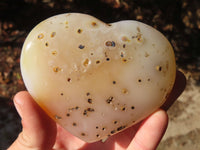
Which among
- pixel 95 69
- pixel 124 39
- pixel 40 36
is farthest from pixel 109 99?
pixel 40 36

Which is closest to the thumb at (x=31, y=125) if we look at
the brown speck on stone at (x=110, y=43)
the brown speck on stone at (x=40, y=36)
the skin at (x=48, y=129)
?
the skin at (x=48, y=129)

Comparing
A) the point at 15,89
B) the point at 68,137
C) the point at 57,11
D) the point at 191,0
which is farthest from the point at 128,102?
the point at 191,0

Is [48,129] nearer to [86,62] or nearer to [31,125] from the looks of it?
[31,125]

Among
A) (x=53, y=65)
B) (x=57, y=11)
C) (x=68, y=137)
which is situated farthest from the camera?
(x=57, y=11)

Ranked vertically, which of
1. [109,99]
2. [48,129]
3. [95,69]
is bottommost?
[48,129]

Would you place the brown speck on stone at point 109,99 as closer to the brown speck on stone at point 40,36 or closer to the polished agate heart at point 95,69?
Result: the polished agate heart at point 95,69

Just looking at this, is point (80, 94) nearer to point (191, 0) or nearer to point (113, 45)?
point (113, 45)
